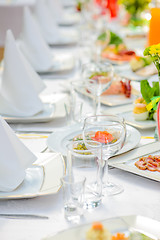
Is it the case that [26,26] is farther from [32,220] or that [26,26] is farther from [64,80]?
[32,220]

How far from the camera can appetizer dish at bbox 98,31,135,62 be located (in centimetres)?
249

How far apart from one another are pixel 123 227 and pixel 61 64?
166cm

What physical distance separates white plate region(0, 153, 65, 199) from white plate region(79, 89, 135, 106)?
1.86ft

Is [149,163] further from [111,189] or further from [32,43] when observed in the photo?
[32,43]

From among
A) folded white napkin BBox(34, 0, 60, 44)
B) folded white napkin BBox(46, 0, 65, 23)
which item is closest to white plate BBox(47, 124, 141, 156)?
folded white napkin BBox(34, 0, 60, 44)

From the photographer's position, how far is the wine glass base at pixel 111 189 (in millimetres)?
1079

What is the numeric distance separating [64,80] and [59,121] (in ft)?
1.94

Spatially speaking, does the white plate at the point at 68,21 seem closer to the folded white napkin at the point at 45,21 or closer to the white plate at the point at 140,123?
the folded white napkin at the point at 45,21

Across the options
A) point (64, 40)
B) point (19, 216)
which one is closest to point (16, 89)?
point (19, 216)

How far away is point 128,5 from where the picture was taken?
370 cm

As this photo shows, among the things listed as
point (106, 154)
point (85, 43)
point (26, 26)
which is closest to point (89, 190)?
point (106, 154)

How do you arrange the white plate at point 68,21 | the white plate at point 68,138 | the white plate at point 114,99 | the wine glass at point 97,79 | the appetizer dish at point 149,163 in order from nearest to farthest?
the appetizer dish at point 149,163 → the white plate at point 68,138 → the wine glass at point 97,79 → the white plate at point 114,99 → the white plate at point 68,21

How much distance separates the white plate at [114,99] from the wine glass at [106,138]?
60cm

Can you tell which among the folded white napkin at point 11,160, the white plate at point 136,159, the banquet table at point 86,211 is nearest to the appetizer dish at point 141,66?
the white plate at point 136,159
